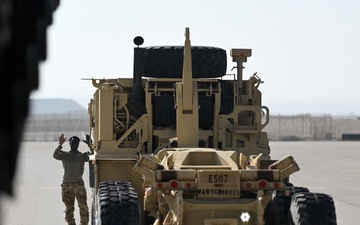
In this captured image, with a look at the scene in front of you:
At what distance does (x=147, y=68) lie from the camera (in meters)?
14.9

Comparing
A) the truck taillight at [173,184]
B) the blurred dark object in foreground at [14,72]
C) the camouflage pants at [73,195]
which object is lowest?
the camouflage pants at [73,195]

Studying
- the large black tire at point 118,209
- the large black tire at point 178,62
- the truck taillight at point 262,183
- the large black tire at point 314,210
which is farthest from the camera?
the large black tire at point 178,62

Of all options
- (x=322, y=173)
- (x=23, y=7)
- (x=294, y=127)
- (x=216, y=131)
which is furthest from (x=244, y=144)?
(x=294, y=127)

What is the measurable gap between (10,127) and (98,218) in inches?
350

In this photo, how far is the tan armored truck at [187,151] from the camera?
34.3 ft

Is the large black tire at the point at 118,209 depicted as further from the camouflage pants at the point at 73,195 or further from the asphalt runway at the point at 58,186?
the camouflage pants at the point at 73,195

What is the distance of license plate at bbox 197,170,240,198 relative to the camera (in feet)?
34.2

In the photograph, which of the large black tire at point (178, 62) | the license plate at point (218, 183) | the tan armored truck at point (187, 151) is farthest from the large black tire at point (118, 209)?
the large black tire at point (178, 62)

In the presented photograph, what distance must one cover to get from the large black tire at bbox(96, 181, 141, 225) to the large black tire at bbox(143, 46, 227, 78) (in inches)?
147

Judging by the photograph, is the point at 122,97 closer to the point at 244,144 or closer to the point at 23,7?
the point at 244,144

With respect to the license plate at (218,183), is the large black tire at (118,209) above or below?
below

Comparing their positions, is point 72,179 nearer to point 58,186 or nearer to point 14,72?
point 14,72

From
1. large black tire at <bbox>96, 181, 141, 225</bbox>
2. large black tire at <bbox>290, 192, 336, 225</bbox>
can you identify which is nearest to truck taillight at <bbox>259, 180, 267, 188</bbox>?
large black tire at <bbox>290, 192, 336, 225</bbox>

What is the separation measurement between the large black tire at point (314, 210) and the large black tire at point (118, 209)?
199 cm
